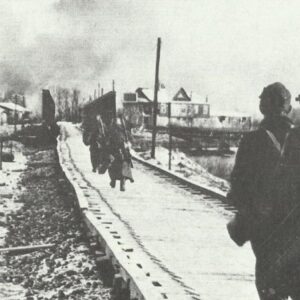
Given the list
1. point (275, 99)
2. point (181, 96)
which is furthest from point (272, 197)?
point (181, 96)

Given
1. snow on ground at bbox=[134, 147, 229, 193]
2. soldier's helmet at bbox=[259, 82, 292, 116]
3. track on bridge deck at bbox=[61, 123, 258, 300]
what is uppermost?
soldier's helmet at bbox=[259, 82, 292, 116]

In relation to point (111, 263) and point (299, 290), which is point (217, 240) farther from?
point (299, 290)

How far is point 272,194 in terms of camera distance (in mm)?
3506

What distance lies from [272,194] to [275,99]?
66 cm

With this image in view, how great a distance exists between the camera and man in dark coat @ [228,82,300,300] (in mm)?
3332

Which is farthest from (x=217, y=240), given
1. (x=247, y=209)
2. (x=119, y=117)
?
(x=119, y=117)

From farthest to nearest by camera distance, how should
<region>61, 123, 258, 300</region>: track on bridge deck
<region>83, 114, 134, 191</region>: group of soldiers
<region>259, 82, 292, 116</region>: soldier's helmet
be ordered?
<region>83, 114, 134, 191</region>: group of soldiers
<region>61, 123, 258, 300</region>: track on bridge deck
<region>259, 82, 292, 116</region>: soldier's helmet

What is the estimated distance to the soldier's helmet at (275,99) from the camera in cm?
376

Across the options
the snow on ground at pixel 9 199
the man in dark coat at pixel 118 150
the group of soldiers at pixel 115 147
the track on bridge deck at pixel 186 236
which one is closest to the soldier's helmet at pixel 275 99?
the track on bridge deck at pixel 186 236

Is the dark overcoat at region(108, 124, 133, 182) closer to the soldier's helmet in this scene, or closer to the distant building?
the soldier's helmet

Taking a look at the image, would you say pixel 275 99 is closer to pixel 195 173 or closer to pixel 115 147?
pixel 115 147

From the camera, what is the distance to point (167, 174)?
58.5ft

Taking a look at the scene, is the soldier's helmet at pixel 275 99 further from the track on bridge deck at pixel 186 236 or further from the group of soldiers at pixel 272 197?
the track on bridge deck at pixel 186 236

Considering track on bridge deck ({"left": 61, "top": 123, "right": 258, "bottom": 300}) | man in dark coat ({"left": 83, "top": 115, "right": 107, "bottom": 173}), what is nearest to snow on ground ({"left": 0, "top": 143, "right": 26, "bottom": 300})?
track on bridge deck ({"left": 61, "top": 123, "right": 258, "bottom": 300})
